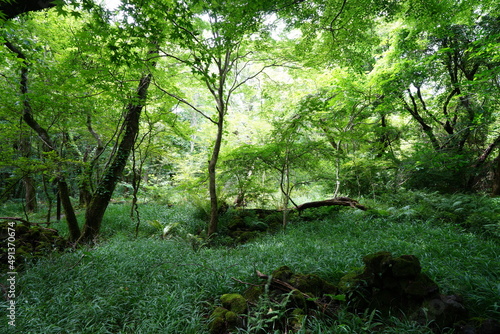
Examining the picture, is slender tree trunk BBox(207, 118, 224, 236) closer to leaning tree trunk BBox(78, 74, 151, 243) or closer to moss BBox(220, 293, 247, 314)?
leaning tree trunk BBox(78, 74, 151, 243)

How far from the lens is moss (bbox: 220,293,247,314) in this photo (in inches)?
96.5

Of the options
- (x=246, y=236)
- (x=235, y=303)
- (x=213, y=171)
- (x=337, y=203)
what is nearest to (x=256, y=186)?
(x=246, y=236)

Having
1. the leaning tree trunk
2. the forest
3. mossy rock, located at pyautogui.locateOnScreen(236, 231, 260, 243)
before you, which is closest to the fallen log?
the forest

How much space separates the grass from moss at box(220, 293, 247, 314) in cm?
18

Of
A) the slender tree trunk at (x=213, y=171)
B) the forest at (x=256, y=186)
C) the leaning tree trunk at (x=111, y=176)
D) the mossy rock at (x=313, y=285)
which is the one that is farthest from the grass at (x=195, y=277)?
the leaning tree trunk at (x=111, y=176)

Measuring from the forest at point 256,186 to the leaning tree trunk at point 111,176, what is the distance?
1.6 inches

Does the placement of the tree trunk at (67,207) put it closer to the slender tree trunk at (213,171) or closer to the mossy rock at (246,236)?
the slender tree trunk at (213,171)

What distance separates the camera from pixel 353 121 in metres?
8.37

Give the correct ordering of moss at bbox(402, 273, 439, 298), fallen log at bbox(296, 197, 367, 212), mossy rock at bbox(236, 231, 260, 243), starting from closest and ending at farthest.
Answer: moss at bbox(402, 273, 439, 298)
mossy rock at bbox(236, 231, 260, 243)
fallen log at bbox(296, 197, 367, 212)

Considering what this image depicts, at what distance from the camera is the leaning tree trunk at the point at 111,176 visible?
19.9 feet

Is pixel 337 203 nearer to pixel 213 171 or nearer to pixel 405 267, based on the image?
pixel 213 171

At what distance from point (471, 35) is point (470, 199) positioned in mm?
5945

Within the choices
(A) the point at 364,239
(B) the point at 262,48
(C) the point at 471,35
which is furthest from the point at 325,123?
(C) the point at 471,35

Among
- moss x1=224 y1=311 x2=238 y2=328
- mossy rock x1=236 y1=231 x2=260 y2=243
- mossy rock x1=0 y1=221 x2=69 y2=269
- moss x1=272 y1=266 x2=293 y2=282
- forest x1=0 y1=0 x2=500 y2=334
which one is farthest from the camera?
mossy rock x1=236 y1=231 x2=260 y2=243
